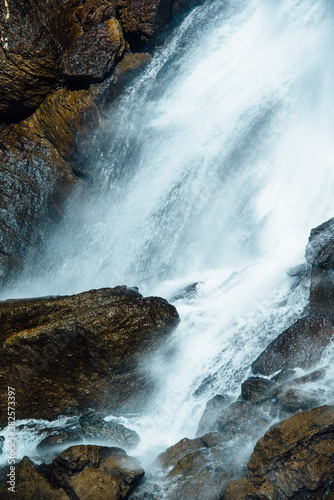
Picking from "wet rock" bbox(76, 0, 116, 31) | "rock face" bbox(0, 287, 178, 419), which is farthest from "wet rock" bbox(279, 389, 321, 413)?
"wet rock" bbox(76, 0, 116, 31)

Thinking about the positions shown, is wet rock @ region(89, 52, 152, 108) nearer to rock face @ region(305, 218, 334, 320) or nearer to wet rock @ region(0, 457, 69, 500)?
rock face @ region(305, 218, 334, 320)

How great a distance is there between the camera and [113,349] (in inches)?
370

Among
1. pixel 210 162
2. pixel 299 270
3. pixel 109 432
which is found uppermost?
pixel 210 162

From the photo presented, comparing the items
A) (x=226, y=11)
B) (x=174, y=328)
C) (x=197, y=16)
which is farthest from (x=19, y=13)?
(x=174, y=328)

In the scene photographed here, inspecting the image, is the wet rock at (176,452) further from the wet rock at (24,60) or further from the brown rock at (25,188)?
the wet rock at (24,60)

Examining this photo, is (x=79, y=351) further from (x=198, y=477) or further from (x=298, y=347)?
(x=298, y=347)

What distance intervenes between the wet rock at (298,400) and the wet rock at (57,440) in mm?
4705

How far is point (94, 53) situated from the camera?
1641cm

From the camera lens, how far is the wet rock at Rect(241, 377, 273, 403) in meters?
8.45

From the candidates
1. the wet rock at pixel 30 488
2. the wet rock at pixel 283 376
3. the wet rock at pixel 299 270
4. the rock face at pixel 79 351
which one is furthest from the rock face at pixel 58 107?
the wet rock at pixel 283 376

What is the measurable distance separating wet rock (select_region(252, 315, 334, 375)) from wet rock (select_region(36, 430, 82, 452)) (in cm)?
448

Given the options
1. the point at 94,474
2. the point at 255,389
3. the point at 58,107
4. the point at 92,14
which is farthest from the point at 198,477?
the point at 92,14

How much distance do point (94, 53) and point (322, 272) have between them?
13.0m

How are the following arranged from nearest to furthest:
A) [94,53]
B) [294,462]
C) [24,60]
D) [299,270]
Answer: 1. [294,462]
2. [299,270]
3. [24,60]
4. [94,53]
